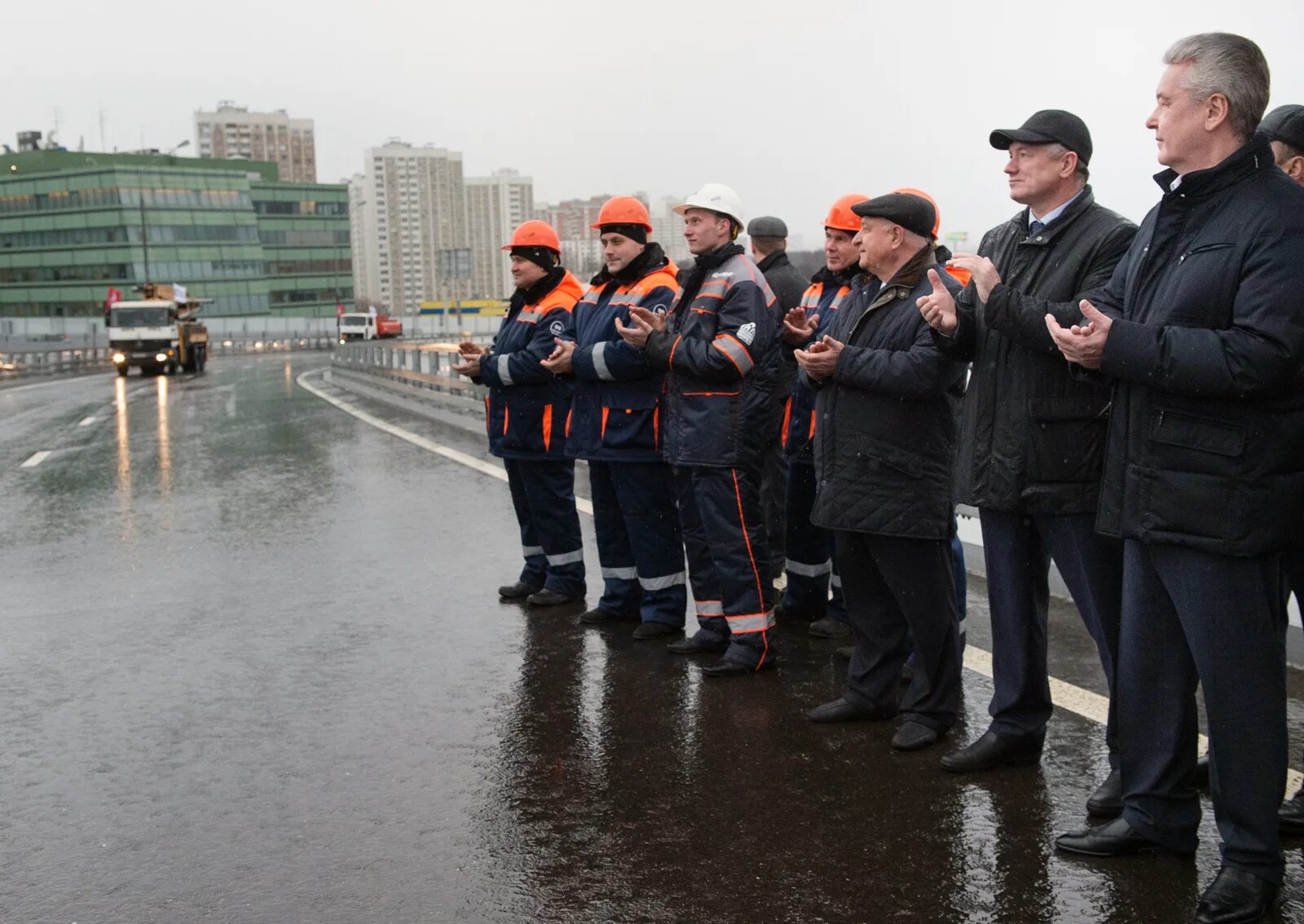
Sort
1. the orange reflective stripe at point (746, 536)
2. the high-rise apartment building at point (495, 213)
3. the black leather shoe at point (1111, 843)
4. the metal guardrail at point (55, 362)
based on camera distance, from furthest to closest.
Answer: the high-rise apartment building at point (495, 213) → the metal guardrail at point (55, 362) → the orange reflective stripe at point (746, 536) → the black leather shoe at point (1111, 843)

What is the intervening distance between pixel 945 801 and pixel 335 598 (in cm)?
467

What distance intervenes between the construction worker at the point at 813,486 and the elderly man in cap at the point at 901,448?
1532 millimetres

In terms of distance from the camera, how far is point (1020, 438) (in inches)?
180

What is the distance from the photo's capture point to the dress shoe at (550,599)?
7.96m

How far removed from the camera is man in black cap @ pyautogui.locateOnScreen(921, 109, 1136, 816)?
4465mm

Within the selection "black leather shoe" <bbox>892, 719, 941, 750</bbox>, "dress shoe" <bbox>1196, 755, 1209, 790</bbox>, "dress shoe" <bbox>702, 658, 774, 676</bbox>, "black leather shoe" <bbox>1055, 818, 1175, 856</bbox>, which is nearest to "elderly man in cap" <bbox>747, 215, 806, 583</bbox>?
"dress shoe" <bbox>702, 658, 774, 676</bbox>

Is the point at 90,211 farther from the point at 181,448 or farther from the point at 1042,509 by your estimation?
the point at 1042,509

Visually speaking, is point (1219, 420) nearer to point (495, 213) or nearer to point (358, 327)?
point (358, 327)

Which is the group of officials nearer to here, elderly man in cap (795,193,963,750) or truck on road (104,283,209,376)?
elderly man in cap (795,193,963,750)

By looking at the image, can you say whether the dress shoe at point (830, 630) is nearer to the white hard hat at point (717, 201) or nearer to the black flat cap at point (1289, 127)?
the white hard hat at point (717, 201)

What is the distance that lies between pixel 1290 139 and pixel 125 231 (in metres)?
155

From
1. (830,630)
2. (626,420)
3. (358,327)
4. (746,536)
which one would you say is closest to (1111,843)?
(746,536)

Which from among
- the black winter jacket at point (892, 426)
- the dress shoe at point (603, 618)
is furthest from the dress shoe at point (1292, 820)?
the dress shoe at point (603, 618)

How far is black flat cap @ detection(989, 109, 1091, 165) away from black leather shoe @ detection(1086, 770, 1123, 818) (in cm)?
202
